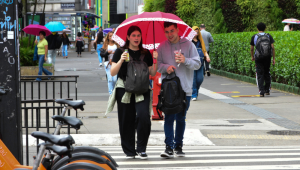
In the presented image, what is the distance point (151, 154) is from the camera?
685cm

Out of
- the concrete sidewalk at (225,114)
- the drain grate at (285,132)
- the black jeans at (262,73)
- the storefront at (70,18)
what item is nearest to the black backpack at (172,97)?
the concrete sidewalk at (225,114)

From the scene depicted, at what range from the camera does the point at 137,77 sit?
6.11 metres

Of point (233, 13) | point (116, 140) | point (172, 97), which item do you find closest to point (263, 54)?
point (116, 140)

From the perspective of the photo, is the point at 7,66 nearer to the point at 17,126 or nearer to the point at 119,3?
the point at 17,126

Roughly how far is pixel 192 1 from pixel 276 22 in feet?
17.1

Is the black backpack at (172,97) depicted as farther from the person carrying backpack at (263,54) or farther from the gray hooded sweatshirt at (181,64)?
the person carrying backpack at (263,54)

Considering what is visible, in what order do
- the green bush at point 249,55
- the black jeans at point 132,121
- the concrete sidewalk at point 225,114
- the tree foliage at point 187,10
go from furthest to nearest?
the tree foliage at point 187,10, the green bush at point 249,55, the concrete sidewalk at point 225,114, the black jeans at point 132,121

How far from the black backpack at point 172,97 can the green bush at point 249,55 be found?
7313 millimetres

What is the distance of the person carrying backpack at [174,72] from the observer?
20.6ft

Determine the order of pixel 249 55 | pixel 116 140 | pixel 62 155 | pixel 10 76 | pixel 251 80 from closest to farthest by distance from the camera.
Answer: pixel 62 155 < pixel 10 76 < pixel 116 140 < pixel 251 80 < pixel 249 55

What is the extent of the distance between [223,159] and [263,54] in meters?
6.82

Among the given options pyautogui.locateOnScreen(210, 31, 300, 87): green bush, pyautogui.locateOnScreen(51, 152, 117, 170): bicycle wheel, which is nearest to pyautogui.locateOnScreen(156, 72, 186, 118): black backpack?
pyautogui.locateOnScreen(51, 152, 117, 170): bicycle wheel

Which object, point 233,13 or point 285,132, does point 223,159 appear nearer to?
point 285,132

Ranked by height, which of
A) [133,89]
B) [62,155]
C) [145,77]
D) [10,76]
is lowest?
[62,155]
